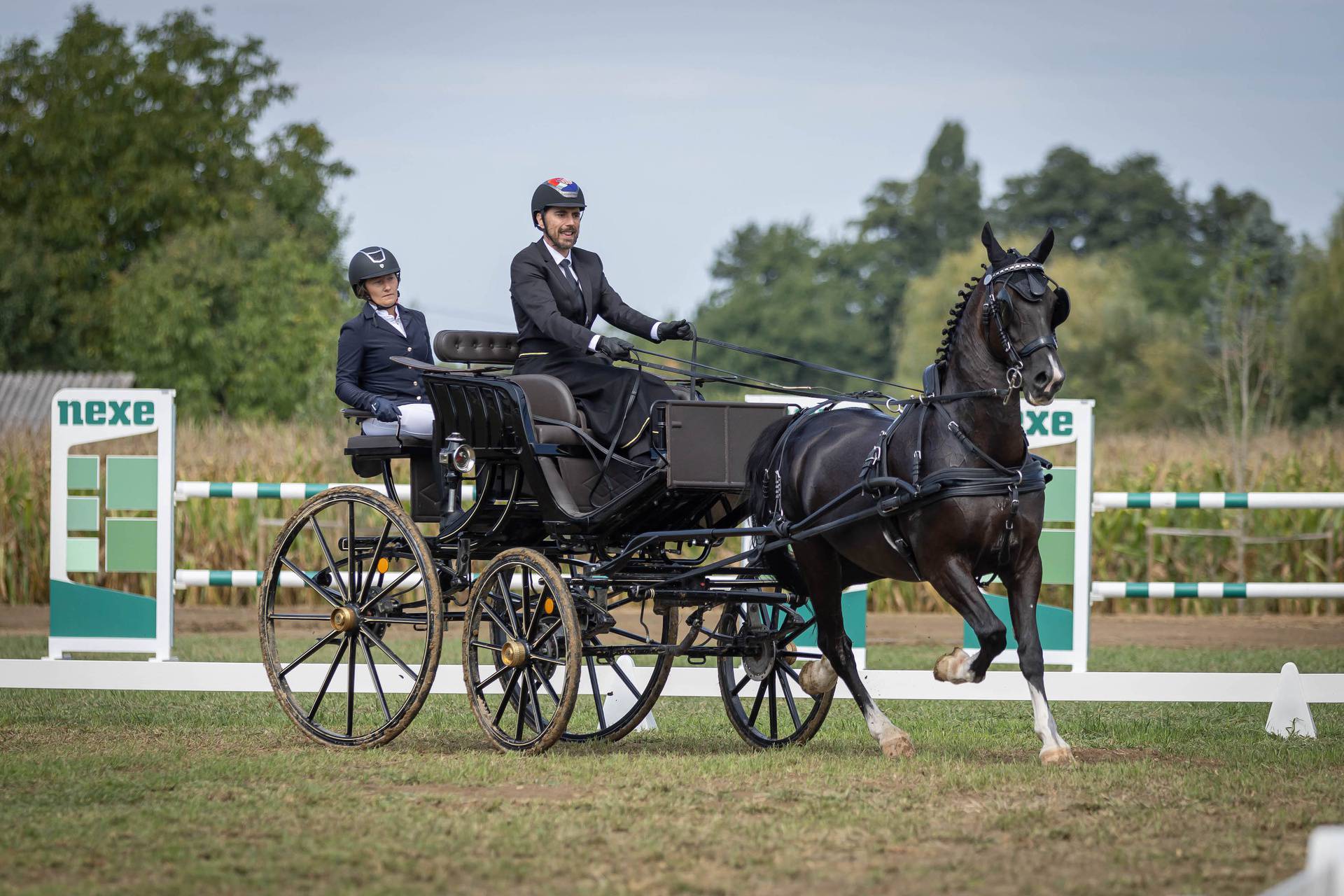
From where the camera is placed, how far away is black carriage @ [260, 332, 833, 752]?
23.1ft

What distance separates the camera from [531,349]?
764 centimetres

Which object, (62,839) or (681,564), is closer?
(62,839)

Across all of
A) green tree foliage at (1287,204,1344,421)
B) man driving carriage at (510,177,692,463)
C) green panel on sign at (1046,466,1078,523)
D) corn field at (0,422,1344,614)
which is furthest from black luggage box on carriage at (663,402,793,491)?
green tree foliage at (1287,204,1344,421)

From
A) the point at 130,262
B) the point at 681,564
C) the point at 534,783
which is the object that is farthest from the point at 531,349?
the point at 130,262

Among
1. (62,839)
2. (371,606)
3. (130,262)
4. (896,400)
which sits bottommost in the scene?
(62,839)

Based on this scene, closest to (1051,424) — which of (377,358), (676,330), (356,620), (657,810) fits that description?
(676,330)

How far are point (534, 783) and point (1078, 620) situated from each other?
194 inches

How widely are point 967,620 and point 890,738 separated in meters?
0.67

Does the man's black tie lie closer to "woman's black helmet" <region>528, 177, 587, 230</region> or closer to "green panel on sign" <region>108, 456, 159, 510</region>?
"woman's black helmet" <region>528, 177, 587, 230</region>

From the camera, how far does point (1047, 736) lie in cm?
660

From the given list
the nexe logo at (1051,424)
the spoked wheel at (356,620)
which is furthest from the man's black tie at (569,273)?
the nexe logo at (1051,424)

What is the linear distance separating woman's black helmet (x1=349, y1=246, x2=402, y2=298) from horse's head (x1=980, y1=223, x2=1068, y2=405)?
10.0 feet

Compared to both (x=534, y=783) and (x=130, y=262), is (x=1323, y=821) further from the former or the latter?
(x=130, y=262)

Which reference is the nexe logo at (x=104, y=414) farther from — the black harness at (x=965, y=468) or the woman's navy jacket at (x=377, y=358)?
the black harness at (x=965, y=468)
